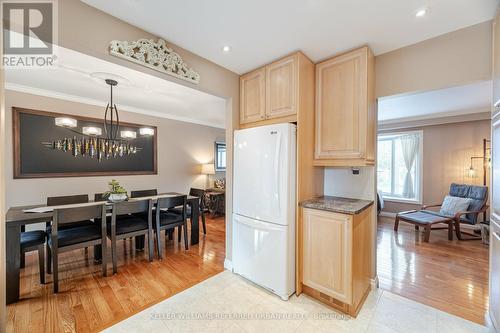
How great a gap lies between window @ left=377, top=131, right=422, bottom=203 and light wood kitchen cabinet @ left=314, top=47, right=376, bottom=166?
3894 mm

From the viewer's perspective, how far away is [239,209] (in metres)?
2.49

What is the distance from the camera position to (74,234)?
2.46m

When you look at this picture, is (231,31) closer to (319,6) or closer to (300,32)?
(300,32)

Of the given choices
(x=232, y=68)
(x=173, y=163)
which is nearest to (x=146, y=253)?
(x=173, y=163)

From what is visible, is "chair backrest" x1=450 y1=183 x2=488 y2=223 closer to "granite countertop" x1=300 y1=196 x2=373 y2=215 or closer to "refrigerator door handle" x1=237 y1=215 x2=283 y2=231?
"granite countertop" x1=300 y1=196 x2=373 y2=215

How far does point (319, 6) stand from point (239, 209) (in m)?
2.00

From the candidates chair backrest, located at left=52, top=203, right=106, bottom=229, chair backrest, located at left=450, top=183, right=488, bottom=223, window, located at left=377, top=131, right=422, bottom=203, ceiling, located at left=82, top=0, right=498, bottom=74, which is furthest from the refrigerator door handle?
window, located at left=377, top=131, right=422, bottom=203

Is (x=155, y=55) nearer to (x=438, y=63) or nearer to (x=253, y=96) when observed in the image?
(x=253, y=96)

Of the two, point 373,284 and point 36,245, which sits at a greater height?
point 36,245

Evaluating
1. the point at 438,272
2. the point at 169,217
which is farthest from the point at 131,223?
the point at 438,272

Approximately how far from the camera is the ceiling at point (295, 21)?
5.08ft

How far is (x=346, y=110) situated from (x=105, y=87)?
11.5ft

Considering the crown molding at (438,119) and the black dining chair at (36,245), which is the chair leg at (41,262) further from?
the crown molding at (438,119)

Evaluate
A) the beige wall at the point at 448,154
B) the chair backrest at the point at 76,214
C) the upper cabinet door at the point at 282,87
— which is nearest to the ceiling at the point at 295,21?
the upper cabinet door at the point at 282,87
